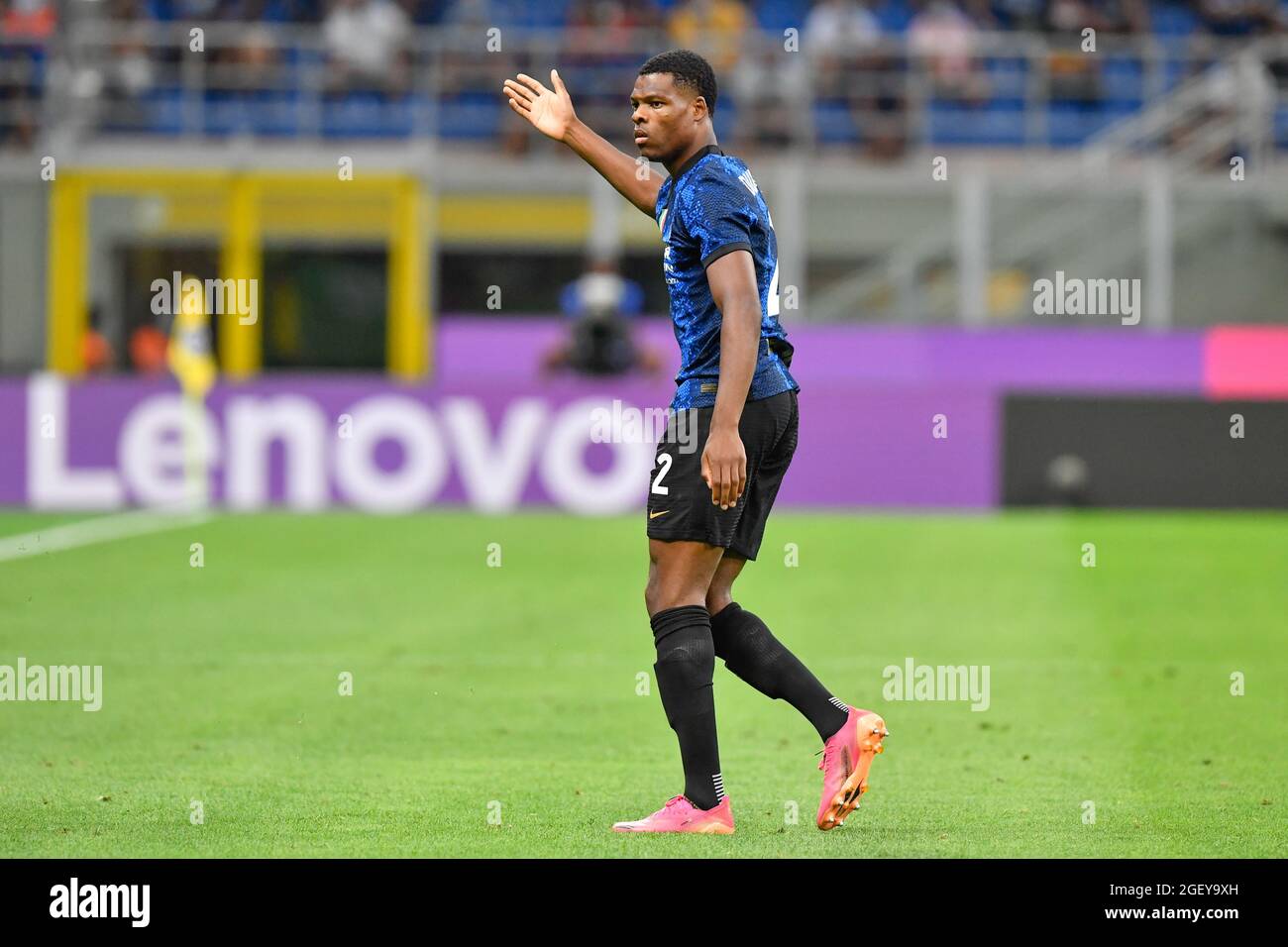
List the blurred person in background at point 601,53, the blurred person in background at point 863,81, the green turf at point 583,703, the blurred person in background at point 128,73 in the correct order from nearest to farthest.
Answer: the green turf at point 583,703 → the blurred person in background at point 601,53 → the blurred person in background at point 863,81 → the blurred person in background at point 128,73

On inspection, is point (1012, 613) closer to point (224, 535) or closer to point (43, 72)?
point (224, 535)

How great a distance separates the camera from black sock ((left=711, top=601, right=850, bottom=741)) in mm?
6336

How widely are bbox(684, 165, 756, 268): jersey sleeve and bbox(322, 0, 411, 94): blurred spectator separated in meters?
21.2

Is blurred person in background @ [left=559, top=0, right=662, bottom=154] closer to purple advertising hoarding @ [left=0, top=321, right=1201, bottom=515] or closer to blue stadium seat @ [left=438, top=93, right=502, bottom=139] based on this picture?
blue stadium seat @ [left=438, top=93, right=502, bottom=139]

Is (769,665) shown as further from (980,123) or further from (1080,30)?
(1080,30)

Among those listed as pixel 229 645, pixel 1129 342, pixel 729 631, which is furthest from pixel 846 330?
pixel 729 631

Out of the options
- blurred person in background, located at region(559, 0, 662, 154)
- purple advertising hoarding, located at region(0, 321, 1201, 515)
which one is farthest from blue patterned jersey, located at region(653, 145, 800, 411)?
blurred person in background, located at region(559, 0, 662, 154)

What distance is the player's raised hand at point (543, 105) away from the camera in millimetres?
6746

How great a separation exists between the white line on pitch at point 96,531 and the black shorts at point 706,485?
1049cm

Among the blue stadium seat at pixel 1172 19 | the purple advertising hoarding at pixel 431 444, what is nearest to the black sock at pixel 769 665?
the purple advertising hoarding at pixel 431 444

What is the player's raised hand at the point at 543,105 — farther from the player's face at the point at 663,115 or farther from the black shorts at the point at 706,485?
the black shorts at the point at 706,485

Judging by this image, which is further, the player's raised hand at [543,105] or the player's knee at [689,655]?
the player's raised hand at [543,105]

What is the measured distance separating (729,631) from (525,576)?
27.8ft

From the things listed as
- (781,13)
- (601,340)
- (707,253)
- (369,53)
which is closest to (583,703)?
(707,253)
